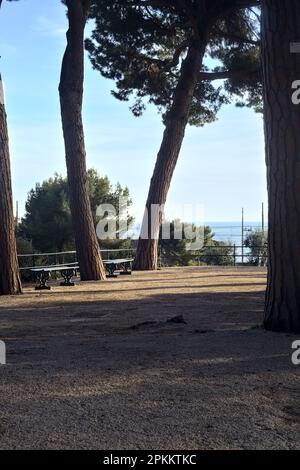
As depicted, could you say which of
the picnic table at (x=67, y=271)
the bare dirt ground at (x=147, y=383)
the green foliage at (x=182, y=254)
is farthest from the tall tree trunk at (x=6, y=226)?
the green foliage at (x=182, y=254)

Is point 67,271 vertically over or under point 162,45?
under

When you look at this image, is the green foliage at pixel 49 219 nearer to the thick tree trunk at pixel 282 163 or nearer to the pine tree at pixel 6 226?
the pine tree at pixel 6 226

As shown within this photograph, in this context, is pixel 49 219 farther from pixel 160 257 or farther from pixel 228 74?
pixel 228 74

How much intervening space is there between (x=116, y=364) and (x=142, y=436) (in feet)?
6.30

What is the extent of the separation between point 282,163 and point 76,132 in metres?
10.2

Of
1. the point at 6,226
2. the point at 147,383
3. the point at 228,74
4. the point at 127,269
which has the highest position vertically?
the point at 228,74

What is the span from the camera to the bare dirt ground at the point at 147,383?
12.6 feet

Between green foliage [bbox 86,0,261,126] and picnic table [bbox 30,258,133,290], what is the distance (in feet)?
25.0

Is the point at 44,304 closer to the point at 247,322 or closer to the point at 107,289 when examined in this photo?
the point at 107,289


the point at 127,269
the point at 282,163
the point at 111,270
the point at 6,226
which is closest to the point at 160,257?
the point at 127,269

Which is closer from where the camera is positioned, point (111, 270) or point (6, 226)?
point (6, 226)

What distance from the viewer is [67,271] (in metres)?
16.0

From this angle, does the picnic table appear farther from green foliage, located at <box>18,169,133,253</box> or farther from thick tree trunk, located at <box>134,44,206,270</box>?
green foliage, located at <box>18,169,133,253</box>

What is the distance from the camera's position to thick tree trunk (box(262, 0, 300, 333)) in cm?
723
